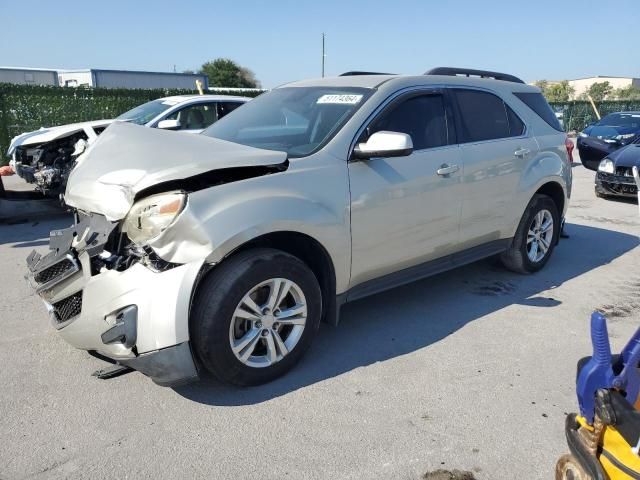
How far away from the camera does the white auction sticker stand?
3.74 m

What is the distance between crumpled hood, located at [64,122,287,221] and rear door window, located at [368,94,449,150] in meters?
1.03

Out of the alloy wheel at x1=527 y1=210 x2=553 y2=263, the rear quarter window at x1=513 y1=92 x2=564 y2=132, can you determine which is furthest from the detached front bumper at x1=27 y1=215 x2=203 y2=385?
the rear quarter window at x1=513 y1=92 x2=564 y2=132

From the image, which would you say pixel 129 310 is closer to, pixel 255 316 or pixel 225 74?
pixel 255 316

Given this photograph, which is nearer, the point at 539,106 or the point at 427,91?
the point at 427,91

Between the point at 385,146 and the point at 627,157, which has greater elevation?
the point at 385,146

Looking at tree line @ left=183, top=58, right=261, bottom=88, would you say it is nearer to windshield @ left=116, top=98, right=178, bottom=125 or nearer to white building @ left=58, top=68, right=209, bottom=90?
white building @ left=58, top=68, right=209, bottom=90

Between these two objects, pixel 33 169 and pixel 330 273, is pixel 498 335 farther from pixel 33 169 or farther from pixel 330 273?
pixel 33 169

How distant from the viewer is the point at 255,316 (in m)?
3.05

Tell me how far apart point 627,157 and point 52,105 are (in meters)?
13.6

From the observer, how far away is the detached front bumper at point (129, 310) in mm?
2705

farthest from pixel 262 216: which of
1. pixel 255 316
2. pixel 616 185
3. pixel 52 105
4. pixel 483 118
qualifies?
pixel 52 105

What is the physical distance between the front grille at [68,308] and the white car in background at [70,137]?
328cm

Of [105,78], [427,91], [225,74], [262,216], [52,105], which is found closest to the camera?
[262,216]

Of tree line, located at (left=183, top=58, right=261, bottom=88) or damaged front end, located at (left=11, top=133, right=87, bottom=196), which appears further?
tree line, located at (left=183, top=58, right=261, bottom=88)
